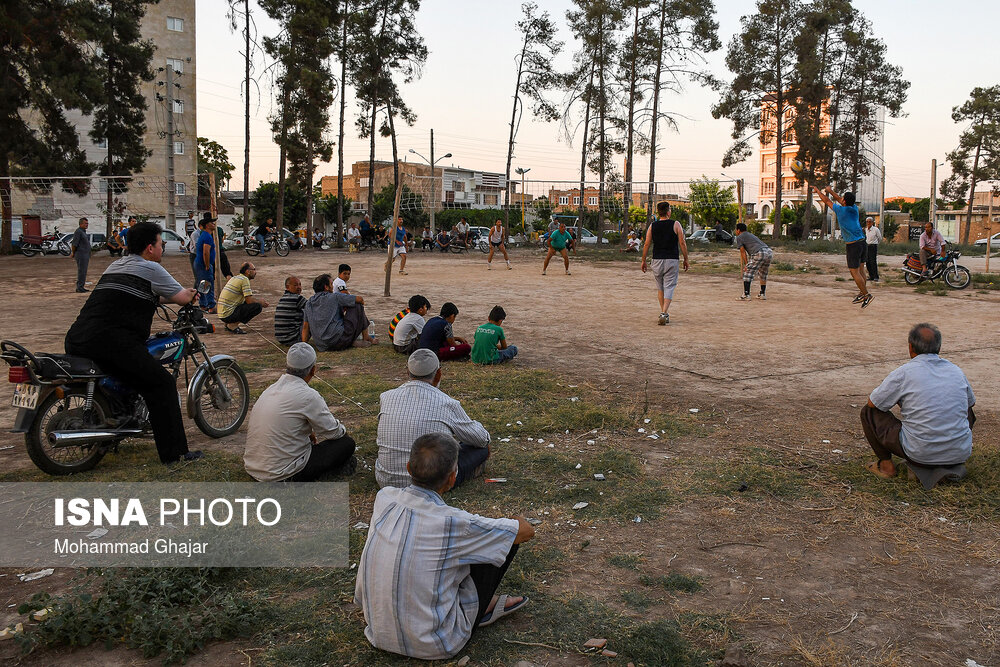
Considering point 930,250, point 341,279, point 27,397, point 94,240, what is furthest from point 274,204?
point 27,397

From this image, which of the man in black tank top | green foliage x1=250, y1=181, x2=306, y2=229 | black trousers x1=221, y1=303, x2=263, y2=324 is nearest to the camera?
black trousers x1=221, y1=303, x2=263, y2=324

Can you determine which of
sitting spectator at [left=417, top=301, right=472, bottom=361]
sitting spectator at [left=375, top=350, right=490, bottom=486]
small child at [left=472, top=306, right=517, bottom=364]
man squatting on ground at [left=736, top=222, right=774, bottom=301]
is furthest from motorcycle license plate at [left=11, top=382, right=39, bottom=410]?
man squatting on ground at [left=736, top=222, right=774, bottom=301]

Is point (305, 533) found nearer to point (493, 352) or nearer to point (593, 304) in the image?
point (493, 352)

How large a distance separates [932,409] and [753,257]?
11.6 meters

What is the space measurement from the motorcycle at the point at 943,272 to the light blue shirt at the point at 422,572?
18.6 metres

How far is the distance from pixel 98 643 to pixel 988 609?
3.94 m

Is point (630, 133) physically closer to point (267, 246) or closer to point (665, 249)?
point (267, 246)

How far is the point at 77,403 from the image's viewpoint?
5246 millimetres

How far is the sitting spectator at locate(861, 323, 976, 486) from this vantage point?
4.95m

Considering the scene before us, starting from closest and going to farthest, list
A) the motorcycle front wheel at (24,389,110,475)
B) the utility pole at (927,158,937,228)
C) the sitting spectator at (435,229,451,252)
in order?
the motorcycle front wheel at (24,389,110,475) < the utility pole at (927,158,937,228) < the sitting spectator at (435,229,451,252)

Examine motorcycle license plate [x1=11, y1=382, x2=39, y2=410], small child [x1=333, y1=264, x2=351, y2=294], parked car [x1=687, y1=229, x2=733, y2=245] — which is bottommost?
motorcycle license plate [x1=11, y1=382, x2=39, y2=410]

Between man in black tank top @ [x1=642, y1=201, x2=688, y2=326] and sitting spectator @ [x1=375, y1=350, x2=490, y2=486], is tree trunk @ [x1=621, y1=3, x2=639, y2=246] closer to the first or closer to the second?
man in black tank top @ [x1=642, y1=201, x2=688, y2=326]

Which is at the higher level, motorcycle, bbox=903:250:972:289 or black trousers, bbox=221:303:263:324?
motorcycle, bbox=903:250:972:289

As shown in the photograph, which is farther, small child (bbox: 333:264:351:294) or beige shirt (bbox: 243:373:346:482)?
small child (bbox: 333:264:351:294)
